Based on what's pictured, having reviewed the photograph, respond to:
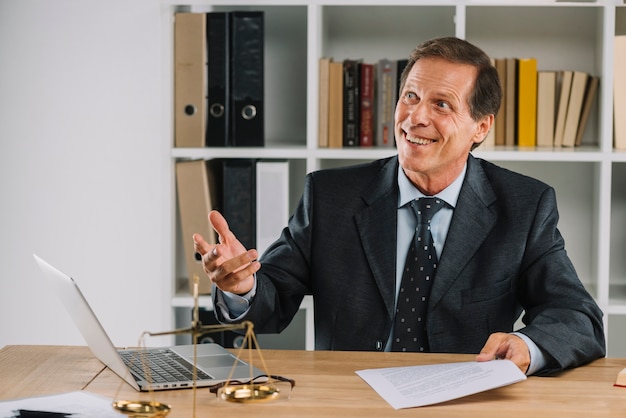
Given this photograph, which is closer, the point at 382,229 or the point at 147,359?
the point at 147,359

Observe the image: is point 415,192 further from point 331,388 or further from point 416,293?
point 331,388

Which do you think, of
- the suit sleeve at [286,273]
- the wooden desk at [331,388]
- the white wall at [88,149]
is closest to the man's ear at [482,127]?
the suit sleeve at [286,273]

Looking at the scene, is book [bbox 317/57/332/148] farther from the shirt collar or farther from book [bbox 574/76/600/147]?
book [bbox 574/76/600/147]

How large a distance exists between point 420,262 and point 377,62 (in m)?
1.06

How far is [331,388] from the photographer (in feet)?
4.90

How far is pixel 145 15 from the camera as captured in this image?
10.6 ft

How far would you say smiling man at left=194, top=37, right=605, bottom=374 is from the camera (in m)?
2.04

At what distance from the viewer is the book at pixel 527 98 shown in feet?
9.17

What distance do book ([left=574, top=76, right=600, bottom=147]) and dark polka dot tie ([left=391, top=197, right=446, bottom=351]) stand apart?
3.13 ft

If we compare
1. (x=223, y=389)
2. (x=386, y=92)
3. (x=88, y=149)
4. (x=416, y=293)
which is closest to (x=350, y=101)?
(x=386, y=92)

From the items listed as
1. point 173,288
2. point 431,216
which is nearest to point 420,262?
point 431,216

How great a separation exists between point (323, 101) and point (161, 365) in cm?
135

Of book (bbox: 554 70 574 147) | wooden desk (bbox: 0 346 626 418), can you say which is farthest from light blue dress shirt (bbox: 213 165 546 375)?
book (bbox: 554 70 574 147)

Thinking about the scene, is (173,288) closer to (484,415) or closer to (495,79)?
(495,79)
